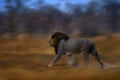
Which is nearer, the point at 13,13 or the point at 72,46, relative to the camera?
the point at 72,46

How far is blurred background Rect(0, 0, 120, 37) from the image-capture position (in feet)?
86.7

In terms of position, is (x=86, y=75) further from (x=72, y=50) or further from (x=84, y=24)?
(x=84, y=24)

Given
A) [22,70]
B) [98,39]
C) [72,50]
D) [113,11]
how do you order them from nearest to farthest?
[22,70], [72,50], [98,39], [113,11]

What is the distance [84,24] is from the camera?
89.3ft

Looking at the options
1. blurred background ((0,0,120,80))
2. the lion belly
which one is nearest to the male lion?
the lion belly

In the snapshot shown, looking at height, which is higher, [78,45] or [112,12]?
[78,45]

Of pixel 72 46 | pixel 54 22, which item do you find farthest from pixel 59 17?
A: pixel 72 46

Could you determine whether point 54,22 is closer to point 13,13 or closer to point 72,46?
point 13,13

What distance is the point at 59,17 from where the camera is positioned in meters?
27.6

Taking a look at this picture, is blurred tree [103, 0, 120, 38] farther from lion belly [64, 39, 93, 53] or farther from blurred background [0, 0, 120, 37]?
lion belly [64, 39, 93, 53]

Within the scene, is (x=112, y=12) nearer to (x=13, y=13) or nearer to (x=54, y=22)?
(x=54, y=22)

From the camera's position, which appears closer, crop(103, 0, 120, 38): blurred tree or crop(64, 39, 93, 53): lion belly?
crop(64, 39, 93, 53): lion belly

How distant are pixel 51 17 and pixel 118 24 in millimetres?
4627

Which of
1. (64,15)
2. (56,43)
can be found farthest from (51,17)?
(56,43)
